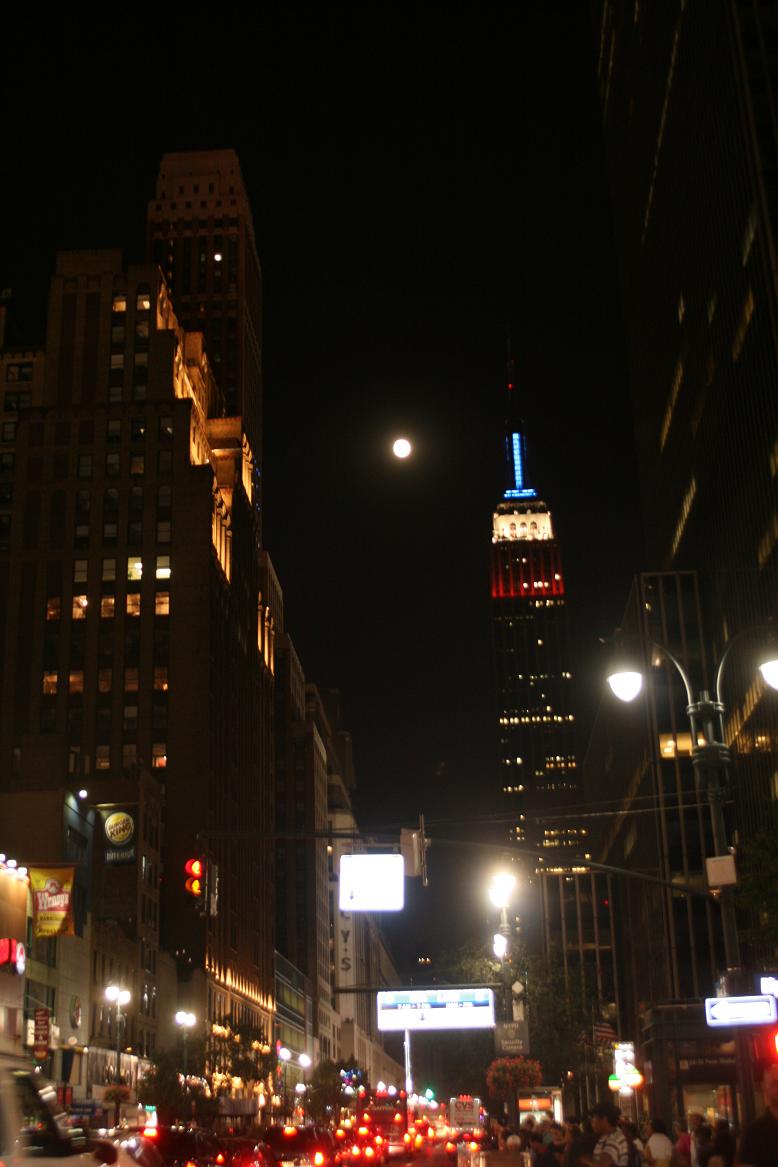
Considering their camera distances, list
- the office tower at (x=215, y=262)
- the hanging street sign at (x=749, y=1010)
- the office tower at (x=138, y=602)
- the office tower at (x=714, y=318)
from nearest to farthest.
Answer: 1. the hanging street sign at (x=749, y=1010)
2. the office tower at (x=714, y=318)
3. the office tower at (x=138, y=602)
4. the office tower at (x=215, y=262)

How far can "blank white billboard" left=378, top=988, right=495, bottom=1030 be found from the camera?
79.8 meters

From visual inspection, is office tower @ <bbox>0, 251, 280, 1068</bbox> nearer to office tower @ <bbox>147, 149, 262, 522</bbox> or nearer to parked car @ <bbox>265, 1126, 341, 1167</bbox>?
office tower @ <bbox>147, 149, 262, 522</bbox>

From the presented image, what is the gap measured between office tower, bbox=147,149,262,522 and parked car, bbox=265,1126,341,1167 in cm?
14623

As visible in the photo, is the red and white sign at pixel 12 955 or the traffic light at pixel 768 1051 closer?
the traffic light at pixel 768 1051

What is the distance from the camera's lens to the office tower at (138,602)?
11369 centimetres

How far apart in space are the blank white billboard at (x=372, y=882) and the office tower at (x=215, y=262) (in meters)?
139

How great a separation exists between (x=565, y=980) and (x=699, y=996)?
38.3 ft

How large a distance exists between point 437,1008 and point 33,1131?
233 feet

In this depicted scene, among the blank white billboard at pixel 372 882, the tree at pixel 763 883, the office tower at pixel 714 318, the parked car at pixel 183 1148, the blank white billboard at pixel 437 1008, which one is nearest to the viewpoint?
the parked car at pixel 183 1148

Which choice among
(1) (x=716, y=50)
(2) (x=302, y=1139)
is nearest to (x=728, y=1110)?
(2) (x=302, y=1139)

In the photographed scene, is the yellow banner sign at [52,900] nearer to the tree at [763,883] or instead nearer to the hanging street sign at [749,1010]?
the tree at [763,883]

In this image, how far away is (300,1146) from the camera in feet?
114

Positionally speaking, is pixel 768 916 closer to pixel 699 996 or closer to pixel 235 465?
pixel 699 996

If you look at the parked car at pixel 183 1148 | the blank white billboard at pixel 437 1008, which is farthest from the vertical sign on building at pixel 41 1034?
the parked car at pixel 183 1148
